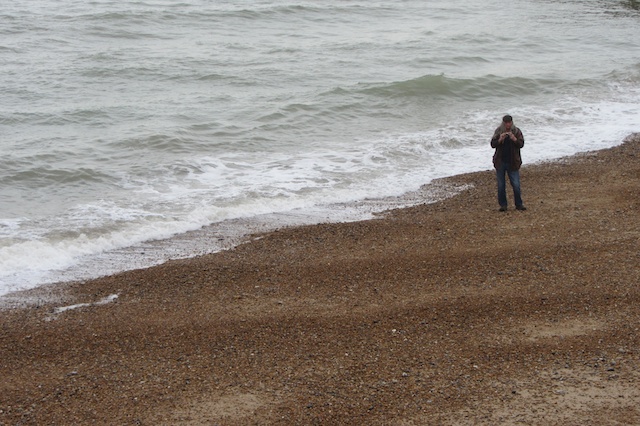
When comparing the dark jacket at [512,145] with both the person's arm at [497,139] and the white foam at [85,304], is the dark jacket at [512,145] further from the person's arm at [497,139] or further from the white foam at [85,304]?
the white foam at [85,304]

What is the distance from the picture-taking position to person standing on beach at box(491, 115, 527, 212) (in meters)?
12.3

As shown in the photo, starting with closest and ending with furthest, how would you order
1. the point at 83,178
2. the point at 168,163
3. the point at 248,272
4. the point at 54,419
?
the point at 54,419
the point at 248,272
the point at 83,178
the point at 168,163

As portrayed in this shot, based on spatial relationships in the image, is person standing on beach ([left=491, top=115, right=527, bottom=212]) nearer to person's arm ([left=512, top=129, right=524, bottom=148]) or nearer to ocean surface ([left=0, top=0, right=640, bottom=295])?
person's arm ([left=512, top=129, right=524, bottom=148])

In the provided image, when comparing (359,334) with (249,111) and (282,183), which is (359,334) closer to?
(282,183)

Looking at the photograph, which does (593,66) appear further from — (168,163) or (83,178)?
(83,178)

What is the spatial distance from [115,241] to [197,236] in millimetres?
1229

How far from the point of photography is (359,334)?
868cm

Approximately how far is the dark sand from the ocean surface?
5.11 ft

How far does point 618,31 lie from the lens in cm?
3153

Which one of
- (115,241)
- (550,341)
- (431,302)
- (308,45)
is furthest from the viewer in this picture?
(308,45)

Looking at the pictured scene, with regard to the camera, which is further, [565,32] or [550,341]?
[565,32]

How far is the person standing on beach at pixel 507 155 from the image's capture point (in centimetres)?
1228

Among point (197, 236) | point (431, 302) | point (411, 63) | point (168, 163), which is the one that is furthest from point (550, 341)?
point (411, 63)

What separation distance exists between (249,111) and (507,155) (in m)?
9.19
